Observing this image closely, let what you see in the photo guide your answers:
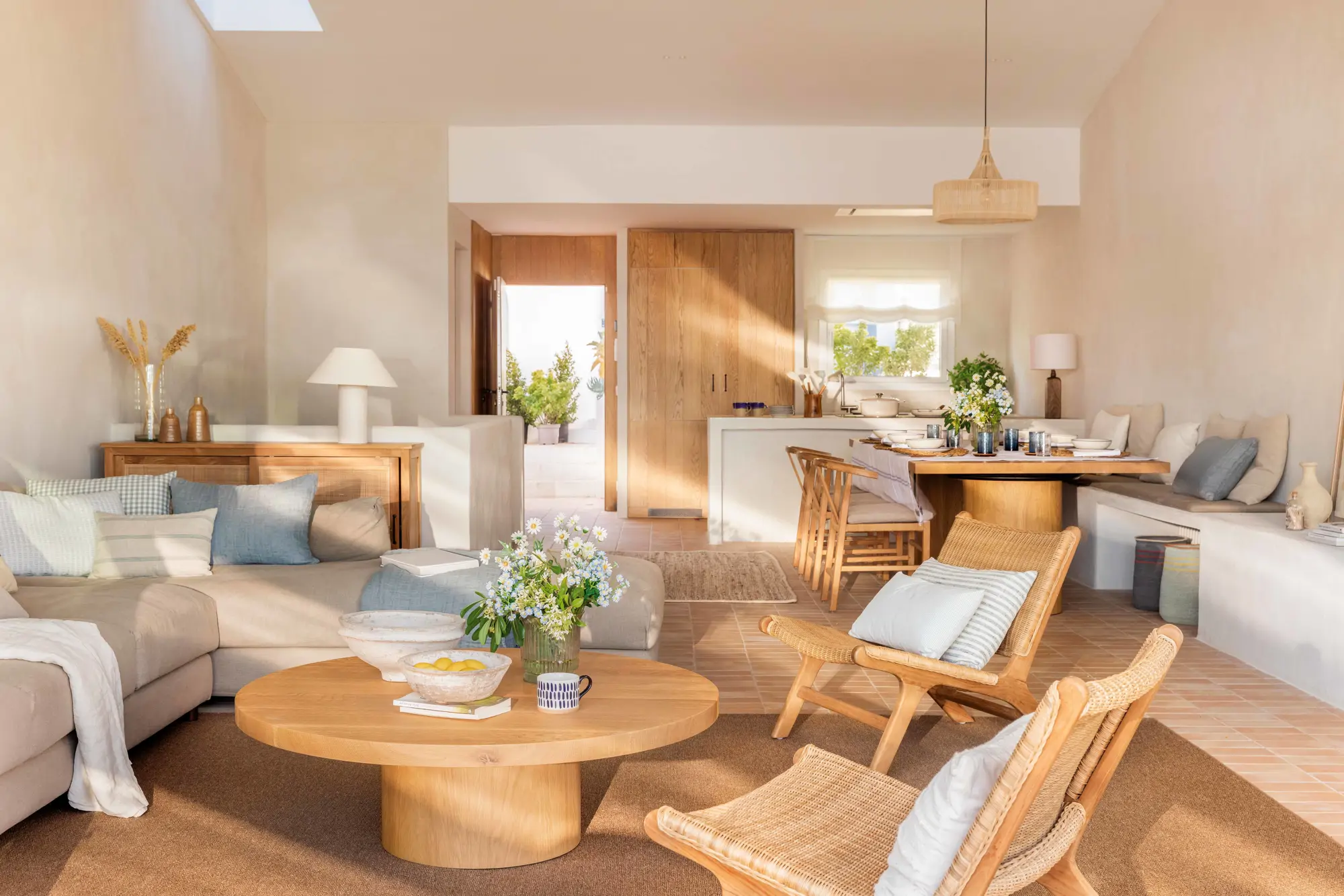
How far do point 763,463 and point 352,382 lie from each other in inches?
153

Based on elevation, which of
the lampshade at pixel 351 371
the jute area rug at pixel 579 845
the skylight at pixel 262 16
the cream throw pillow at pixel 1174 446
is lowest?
the jute area rug at pixel 579 845

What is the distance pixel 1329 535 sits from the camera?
4.43 metres

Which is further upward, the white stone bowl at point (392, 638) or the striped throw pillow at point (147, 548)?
the striped throw pillow at point (147, 548)

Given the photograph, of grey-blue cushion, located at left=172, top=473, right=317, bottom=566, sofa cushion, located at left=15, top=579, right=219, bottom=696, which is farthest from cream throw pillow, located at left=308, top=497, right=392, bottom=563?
sofa cushion, located at left=15, top=579, right=219, bottom=696

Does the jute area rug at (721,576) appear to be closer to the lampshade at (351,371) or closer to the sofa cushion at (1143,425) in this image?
the lampshade at (351,371)

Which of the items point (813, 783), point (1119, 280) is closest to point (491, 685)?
point (813, 783)

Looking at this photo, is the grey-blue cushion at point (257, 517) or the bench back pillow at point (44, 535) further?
the grey-blue cushion at point (257, 517)

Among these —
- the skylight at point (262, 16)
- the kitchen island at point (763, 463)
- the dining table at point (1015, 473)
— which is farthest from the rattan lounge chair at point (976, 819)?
the skylight at point (262, 16)

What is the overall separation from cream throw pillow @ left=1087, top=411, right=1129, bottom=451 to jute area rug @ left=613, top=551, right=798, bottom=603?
94.3 inches

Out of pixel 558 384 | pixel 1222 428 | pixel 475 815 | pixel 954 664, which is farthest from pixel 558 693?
pixel 558 384

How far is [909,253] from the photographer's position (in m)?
10.4

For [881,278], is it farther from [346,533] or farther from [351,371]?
[346,533]

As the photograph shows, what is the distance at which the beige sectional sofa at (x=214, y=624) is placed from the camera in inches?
131

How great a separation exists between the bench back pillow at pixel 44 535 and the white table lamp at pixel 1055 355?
6.67 m
